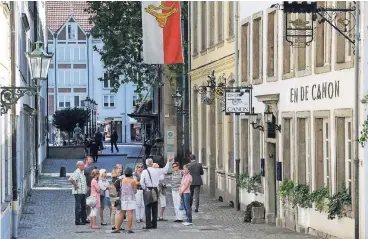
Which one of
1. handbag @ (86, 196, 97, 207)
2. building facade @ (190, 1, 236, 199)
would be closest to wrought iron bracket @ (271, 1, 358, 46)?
handbag @ (86, 196, 97, 207)

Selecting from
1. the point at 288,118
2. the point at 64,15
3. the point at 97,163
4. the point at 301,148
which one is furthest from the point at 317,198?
the point at 64,15

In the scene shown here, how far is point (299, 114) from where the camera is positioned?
81.2ft

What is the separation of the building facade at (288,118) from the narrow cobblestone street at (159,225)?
61cm

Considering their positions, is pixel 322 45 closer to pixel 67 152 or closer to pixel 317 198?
pixel 317 198

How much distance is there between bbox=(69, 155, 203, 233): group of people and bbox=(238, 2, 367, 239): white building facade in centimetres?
206

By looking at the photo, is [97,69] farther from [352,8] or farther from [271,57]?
[352,8]

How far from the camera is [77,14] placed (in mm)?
114875

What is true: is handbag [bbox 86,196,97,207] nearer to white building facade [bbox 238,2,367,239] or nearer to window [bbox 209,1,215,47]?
white building facade [bbox 238,2,367,239]

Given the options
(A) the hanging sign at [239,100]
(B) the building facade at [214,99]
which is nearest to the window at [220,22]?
(B) the building facade at [214,99]

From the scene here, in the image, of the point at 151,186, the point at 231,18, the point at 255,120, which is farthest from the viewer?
the point at 231,18

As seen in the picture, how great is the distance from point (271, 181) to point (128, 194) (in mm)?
4153

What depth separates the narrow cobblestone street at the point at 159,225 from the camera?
24.5m

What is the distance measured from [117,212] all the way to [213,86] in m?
8.89

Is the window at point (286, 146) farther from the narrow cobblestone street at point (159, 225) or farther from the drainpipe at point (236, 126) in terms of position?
the drainpipe at point (236, 126)
